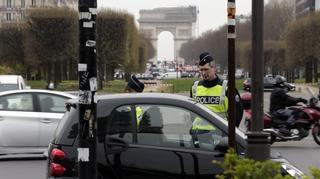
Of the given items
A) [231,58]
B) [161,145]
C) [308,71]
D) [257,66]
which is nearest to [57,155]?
[161,145]

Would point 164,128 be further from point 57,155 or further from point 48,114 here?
point 48,114

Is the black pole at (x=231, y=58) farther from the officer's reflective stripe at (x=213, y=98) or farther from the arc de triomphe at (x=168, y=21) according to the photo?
the arc de triomphe at (x=168, y=21)

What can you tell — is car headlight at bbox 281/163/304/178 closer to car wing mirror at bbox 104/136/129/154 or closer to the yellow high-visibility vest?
car wing mirror at bbox 104/136/129/154

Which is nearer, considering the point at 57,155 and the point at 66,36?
the point at 57,155

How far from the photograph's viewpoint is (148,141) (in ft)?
23.3

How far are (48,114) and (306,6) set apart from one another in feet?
440

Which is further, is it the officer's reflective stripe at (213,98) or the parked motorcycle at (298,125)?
the parked motorcycle at (298,125)

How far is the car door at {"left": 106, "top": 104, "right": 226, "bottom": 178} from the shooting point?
6.93 m

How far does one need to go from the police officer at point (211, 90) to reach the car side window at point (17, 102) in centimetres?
630

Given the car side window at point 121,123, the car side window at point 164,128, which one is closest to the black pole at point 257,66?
the car side window at point 164,128

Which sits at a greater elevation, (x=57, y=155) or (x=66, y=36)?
(x=66, y=36)

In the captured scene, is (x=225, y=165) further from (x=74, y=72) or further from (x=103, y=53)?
(x=74, y=72)

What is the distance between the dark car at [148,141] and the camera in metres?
6.94

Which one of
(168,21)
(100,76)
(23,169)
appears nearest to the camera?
(23,169)
